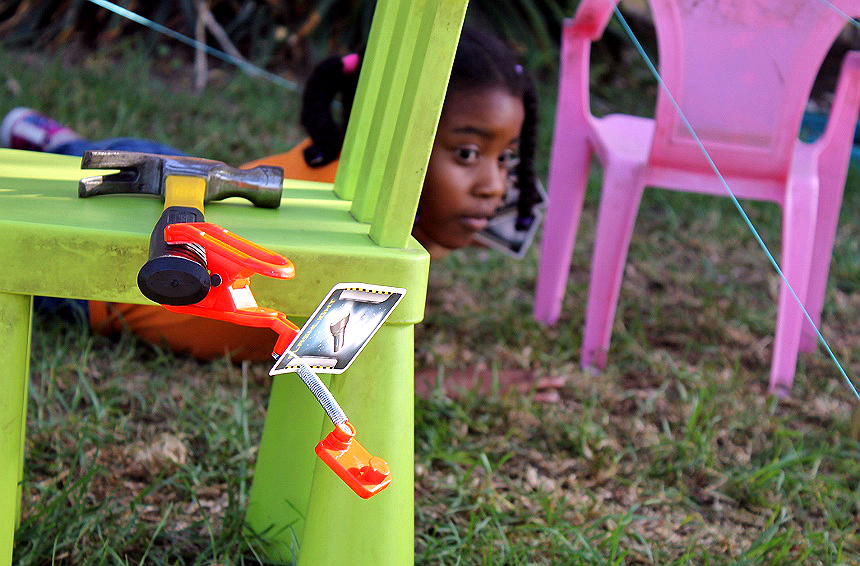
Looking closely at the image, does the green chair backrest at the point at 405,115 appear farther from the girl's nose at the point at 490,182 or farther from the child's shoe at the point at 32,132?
the child's shoe at the point at 32,132

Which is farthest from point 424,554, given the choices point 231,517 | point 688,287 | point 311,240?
point 688,287

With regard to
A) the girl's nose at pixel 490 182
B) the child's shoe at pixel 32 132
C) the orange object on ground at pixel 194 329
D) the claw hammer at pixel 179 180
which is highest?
the claw hammer at pixel 179 180

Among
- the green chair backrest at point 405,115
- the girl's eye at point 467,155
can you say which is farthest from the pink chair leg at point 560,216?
the green chair backrest at point 405,115

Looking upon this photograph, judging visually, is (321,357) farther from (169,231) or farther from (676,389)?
(676,389)

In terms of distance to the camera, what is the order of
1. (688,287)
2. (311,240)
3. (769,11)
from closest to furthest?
(311,240)
(769,11)
(688,287)

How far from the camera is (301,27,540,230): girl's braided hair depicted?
5.79ft

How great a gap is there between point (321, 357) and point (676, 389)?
1.28m

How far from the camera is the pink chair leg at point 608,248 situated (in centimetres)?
189

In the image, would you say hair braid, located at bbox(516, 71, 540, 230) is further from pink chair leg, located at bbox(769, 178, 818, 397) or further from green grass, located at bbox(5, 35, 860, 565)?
pink chair leg, located at bbox(769, 178, 818, 397)

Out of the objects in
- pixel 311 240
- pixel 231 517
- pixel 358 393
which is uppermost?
pixel 311 240

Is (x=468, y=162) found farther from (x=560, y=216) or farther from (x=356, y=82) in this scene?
(x=560, y=216)

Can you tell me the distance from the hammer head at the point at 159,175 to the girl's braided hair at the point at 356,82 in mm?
742

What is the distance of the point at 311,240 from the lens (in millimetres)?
891

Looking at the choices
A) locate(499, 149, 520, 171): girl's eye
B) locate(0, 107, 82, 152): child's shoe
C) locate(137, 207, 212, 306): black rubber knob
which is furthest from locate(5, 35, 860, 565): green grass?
locate(0, 107, 82, 152): child's shoe
